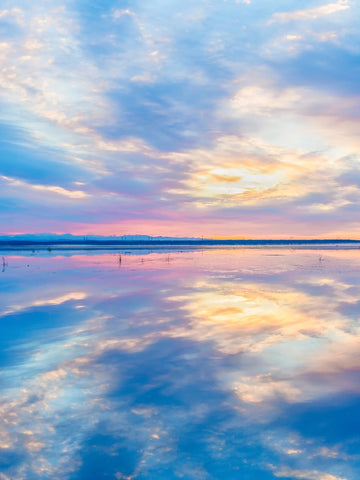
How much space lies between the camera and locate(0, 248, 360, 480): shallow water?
17.7ft

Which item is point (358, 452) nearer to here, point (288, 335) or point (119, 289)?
point (288, 335)

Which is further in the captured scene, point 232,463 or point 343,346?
point 343,346

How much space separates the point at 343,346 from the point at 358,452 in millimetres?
5474

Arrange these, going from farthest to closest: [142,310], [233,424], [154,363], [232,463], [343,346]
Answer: [142,310], [343,346], [154,363], [233,424], [232,463]

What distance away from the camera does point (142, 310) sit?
51.0ft

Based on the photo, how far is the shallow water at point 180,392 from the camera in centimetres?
538

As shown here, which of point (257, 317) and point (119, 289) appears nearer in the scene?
point (257, 317)

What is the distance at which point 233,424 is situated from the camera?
6.34 meters

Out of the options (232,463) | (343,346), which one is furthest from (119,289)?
(232,463)

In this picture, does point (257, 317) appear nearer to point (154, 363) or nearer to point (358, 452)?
point (154, 363)

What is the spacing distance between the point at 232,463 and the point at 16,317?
11.5 meters

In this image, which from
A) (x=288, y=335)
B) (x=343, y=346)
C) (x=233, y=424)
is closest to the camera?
(x=233, y=424)

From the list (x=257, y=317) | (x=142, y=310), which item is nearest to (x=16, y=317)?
(x=142, y=310)

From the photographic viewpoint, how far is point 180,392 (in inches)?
302
